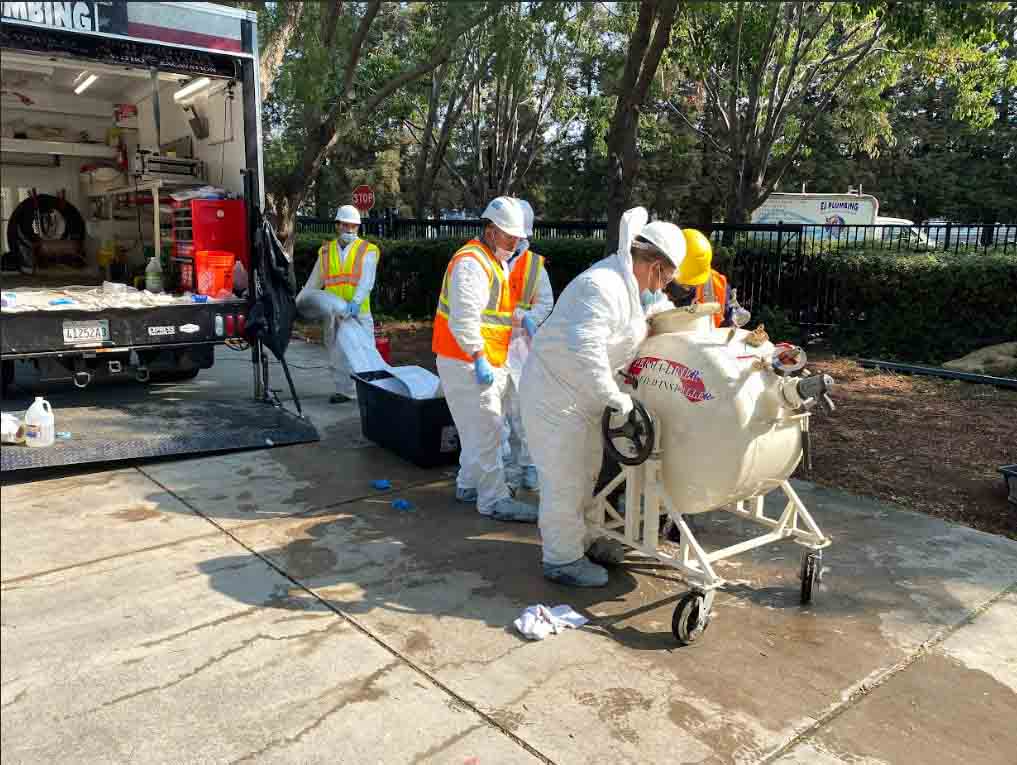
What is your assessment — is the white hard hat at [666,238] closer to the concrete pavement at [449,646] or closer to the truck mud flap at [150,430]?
the concrete pavement at [449,646]

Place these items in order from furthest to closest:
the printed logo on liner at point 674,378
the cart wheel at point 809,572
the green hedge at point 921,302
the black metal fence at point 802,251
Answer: the black metal fence at point 802,251, the green hedge at point 921,302, the cart wheel at point 809,572, the printed logo on liner at point 674,378

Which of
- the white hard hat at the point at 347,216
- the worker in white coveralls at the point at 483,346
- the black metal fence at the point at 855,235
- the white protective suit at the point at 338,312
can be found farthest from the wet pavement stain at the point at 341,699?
the black metal fence at the point at 855,235

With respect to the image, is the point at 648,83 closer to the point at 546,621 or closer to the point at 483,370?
the point at 483,370

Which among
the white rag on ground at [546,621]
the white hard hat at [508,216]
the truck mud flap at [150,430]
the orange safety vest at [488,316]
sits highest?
the white hard hat at [508,216]

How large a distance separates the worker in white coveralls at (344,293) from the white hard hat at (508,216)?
3245 millimetres

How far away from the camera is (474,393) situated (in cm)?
484

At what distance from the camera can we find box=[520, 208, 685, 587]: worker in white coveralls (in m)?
3.64

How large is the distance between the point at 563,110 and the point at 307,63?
11209 mm

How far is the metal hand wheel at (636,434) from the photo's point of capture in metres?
3.54

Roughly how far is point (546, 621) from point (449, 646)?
44 cm

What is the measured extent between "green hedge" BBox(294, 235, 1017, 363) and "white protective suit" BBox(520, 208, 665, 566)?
707 centimetres

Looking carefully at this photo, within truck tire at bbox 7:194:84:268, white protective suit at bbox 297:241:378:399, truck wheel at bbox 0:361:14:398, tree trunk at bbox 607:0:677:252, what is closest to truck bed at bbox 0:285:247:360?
truck wheel at bbox 0:361:14:398

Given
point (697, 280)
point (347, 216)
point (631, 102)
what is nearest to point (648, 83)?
point (631, 102)

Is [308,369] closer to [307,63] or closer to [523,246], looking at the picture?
[307,63]
